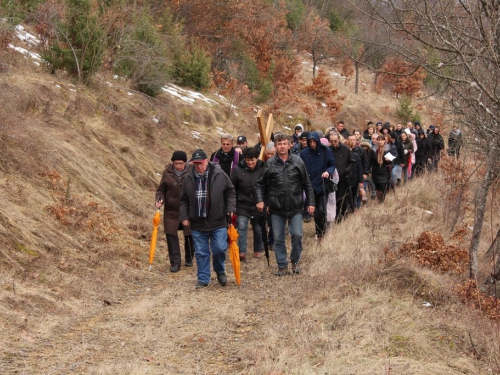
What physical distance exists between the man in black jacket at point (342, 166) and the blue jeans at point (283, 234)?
8.56 ft

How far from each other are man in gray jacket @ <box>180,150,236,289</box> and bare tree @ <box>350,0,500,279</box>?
2.89 metres

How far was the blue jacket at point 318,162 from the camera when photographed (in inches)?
416

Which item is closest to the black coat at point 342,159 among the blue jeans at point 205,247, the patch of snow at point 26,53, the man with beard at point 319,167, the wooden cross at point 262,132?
the man with beard at point 319,167

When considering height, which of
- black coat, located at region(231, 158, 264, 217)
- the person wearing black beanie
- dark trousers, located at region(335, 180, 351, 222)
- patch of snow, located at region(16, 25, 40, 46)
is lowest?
dark trousers, located at region(335, 180, 351, 222)

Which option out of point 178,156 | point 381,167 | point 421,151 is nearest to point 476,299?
point 178,156

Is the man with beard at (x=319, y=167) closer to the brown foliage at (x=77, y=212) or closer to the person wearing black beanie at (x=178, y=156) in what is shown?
the person wearing black beanie at (x=178, y=156)

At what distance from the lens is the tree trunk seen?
769cm

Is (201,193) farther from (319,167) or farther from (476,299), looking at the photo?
(476,299)

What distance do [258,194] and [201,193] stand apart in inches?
37.1

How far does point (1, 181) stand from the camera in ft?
29.7

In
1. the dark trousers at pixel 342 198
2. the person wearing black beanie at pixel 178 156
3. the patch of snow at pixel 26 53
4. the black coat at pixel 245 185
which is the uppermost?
the patch of snow at pixel 26 53

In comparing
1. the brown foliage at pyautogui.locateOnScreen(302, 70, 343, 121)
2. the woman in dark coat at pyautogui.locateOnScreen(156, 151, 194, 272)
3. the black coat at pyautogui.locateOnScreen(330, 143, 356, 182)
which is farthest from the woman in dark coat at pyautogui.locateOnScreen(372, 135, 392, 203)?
the brown foliage at pyautogui.locateOnScreen(302, 70, 343, 121)

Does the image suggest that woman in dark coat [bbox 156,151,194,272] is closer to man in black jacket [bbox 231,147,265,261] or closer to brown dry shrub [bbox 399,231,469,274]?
man in black jacket [bbox 231,147,265,261]

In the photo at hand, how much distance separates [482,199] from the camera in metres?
8.02
